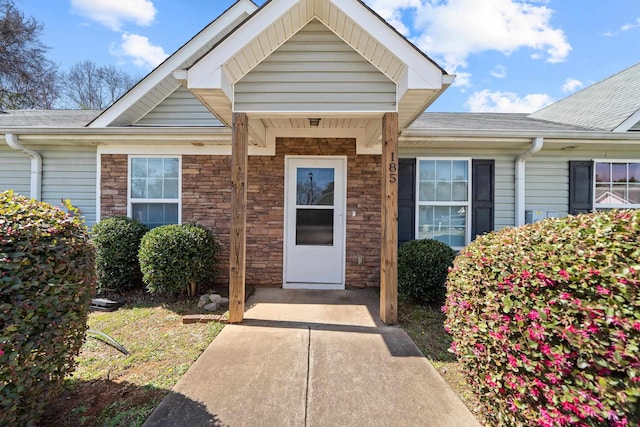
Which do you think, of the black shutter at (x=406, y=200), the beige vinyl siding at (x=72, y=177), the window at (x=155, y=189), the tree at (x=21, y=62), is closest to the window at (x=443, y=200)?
the black shutter at (x=406, y=200)

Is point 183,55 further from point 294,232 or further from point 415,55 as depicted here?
point 415,55

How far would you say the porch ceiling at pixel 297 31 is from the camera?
3314 mm

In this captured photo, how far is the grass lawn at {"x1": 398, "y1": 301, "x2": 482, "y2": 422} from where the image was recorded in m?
2.49

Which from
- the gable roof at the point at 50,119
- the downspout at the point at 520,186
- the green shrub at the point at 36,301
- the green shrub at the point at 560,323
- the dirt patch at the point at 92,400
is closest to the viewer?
the green shrub at the point at 560,323

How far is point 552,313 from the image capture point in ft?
5.25

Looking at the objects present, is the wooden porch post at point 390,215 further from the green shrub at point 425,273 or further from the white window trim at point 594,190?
the white window trim at point 594,190

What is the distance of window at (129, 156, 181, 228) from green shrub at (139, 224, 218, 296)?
951 millimetres

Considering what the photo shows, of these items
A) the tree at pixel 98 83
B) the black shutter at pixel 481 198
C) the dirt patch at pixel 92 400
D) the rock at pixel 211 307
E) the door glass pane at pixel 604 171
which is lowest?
the dirt patch at pixel 92 400

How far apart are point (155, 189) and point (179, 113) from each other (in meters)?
1.57

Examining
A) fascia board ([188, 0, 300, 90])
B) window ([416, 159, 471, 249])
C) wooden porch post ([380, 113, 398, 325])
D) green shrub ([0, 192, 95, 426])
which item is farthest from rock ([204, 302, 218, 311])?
window ([416, 159, 471, 249])

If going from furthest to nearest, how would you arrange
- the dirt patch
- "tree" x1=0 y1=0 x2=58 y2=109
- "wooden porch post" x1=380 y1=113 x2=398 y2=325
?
"tree" x1=0 y1=0 x2=58 y2=109 < "wooden porch post" x1=380 y1=113 x2=398 y2=325 < the dirt patch

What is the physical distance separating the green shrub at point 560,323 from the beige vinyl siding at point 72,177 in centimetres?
643

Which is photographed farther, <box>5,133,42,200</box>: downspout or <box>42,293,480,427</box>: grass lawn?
<box>5,133,42,200</box>: downspout

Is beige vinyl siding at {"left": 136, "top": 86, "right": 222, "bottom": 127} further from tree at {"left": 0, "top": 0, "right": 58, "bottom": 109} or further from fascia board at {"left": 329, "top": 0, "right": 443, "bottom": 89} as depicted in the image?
tree at {"left": 0, "top": 0, "right": 58, "bottom": 109}
